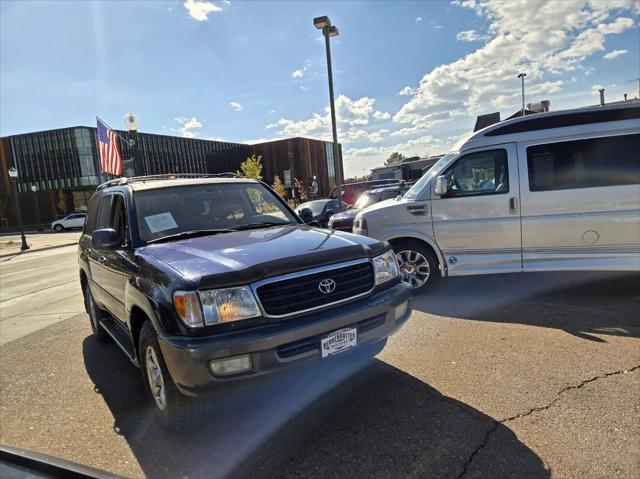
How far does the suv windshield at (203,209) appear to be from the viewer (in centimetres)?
384

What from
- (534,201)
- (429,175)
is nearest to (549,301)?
(534,201)

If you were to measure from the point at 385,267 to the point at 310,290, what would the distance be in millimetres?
796

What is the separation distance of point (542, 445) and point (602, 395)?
0.92 m

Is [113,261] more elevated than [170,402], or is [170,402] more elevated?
[113,261]

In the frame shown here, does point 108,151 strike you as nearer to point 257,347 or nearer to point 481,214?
point 481,214

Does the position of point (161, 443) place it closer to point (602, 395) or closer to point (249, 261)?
point (249, 261)

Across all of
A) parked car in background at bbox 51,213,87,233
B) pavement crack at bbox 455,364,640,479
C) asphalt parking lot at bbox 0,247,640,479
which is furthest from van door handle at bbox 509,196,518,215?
parked car in background at bbox 51,213,87,233

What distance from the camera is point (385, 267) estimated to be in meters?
3.49

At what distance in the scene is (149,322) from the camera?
10.3 ft

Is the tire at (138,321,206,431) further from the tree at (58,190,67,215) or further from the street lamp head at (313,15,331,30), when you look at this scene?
the tree at (58,190,67,215)

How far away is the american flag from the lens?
1496 cm

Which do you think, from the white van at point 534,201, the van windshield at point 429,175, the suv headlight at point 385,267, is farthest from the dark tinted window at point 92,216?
the van windshield at point 429,175

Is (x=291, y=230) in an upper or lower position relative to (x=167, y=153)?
lower

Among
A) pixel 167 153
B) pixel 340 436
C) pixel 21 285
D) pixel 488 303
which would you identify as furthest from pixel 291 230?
pixel 167 153
